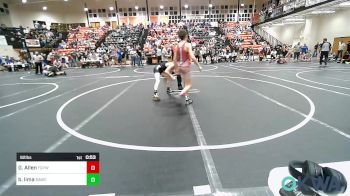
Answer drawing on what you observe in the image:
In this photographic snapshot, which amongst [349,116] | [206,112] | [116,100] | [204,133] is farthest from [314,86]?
[116,100]

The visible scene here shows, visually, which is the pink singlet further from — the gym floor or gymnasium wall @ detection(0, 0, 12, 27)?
gymnasium wall @ detection(0, 0, 12, 27)

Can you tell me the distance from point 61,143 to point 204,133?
220cm

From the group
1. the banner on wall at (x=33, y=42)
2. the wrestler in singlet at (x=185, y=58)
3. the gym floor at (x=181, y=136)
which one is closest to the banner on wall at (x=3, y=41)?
the banner on wall at (x=33, y=42)

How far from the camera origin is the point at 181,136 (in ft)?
11.1

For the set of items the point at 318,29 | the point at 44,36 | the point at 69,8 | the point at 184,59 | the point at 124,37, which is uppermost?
the point at 69,8

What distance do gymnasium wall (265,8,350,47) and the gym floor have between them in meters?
16.6

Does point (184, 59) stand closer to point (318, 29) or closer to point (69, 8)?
point (318, 29)

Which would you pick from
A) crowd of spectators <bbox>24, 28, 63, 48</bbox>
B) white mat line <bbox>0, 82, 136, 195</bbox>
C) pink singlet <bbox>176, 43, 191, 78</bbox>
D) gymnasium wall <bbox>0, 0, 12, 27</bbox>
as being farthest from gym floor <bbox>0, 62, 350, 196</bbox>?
gymnasium wall <bbox>0, 0, 12, 27</bbox>

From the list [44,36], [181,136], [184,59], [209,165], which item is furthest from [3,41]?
[209,165]
